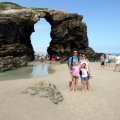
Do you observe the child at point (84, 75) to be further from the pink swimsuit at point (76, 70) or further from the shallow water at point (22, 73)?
Result: the shallow water at point (22, 73)

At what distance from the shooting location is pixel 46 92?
517 inches

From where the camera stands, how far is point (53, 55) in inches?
2030

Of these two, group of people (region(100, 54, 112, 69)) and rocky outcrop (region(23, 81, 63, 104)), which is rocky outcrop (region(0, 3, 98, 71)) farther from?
rocky outcrop (region(23, 81, 63, 104))

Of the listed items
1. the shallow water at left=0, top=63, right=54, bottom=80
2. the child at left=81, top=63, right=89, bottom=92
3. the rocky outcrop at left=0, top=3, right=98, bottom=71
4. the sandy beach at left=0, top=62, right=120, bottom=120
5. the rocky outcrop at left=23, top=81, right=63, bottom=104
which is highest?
the rocky outcrop at left=0, top=3, right=98, bottom=71

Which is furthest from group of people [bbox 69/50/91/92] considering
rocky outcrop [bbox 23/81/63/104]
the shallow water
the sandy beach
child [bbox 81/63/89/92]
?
Answer: the shallow water

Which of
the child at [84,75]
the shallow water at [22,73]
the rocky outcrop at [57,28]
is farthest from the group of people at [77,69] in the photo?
the rocky outcrop at [57,28]

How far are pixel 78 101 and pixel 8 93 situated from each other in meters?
3.94

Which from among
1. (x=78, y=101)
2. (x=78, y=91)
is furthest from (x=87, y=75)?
(x=78, y=101)

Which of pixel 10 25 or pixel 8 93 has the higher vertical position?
pixel 10 25

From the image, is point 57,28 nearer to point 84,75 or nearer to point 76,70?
point 84,75

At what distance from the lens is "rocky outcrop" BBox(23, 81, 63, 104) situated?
12.9 meters

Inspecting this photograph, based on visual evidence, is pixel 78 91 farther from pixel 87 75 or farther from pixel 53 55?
pixel 53 55

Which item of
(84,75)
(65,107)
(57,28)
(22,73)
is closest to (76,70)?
(84,75)

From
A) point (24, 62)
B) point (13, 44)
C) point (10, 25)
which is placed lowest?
point (24, 62)
